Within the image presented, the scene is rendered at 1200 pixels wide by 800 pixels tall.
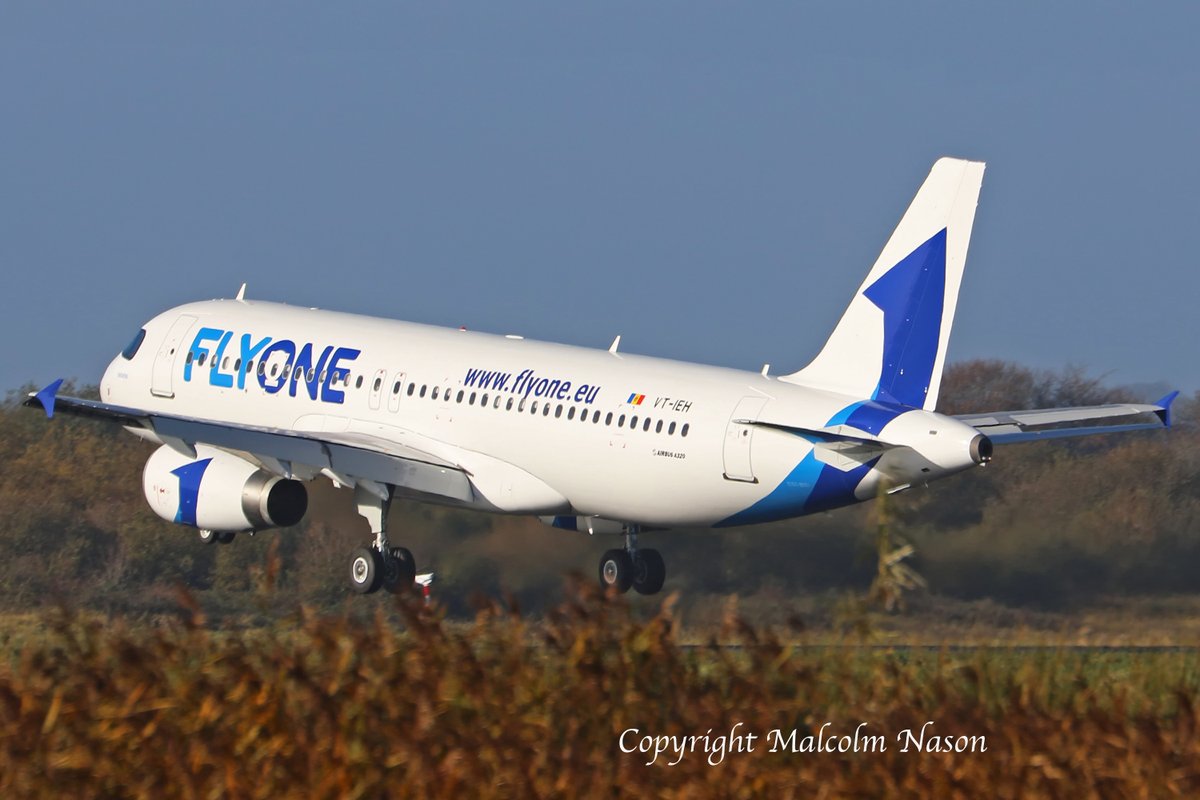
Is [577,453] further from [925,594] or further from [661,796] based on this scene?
[661,796]

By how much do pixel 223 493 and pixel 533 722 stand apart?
2125 centimetres

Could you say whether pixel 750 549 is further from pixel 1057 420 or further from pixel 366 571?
pixel 366 571

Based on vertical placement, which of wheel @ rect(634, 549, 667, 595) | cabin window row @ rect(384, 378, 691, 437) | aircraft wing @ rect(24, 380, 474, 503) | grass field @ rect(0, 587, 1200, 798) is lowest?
grass field @ rect(0, 587, 1200, 798)

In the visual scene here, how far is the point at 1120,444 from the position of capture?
41.5 m

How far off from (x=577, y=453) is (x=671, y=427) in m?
2.06

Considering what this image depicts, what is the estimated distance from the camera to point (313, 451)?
35125mm

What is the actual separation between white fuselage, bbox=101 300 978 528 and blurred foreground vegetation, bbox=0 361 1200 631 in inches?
65.9

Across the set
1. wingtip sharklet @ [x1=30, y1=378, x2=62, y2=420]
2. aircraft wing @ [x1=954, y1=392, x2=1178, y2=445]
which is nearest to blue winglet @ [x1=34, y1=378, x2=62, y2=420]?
wingtip sharklet @ [x1=30, y1=378, x2=62, y2=420]

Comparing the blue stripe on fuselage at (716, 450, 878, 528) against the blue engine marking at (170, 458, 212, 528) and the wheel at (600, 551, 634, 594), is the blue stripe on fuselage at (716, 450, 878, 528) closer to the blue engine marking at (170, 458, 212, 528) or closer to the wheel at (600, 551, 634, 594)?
the wheel at (600, 551, 634, 594)

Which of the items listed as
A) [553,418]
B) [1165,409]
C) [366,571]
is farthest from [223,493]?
[1165,409]

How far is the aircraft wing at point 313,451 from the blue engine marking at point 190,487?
0.97 feet

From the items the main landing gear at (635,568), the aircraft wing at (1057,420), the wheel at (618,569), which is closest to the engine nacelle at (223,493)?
the wheel at (618,569)

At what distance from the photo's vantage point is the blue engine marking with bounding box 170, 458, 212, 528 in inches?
1422

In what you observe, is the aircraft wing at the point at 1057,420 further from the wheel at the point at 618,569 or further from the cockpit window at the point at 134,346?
the cockpit window at the point at 134,346
